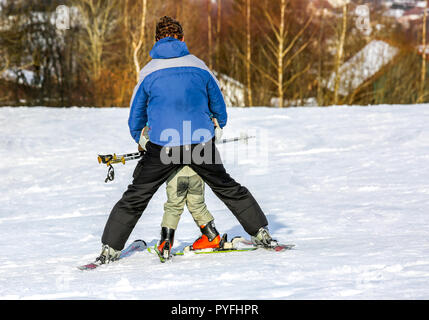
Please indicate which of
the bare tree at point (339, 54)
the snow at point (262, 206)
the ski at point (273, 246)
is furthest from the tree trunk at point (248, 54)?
the ski at point (273, 246)

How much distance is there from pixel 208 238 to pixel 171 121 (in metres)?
0.97

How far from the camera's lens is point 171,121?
3766 millimetres

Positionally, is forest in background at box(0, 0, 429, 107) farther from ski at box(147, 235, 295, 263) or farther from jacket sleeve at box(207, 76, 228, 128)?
jacket sleeve at box(207, 76, 228, 128)

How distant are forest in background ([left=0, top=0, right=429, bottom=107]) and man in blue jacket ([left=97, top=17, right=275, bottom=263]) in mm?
15881

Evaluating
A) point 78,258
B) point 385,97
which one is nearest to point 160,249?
point 78,258

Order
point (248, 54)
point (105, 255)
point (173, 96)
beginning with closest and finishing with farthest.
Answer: point (173, 96), point (105, 255), point (248, 54)

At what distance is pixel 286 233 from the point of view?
5.12 m

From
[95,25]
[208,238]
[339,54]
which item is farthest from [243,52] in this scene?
[208,238]

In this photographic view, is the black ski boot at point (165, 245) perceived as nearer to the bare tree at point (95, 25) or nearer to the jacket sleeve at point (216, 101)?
the jacket sleeve at point (216, 101)

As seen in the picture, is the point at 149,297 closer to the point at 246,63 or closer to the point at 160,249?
the point at 160,249

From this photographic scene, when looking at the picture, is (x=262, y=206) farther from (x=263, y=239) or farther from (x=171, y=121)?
(x=171, y=121)

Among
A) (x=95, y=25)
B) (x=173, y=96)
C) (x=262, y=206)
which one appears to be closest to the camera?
(x=173, y=96)

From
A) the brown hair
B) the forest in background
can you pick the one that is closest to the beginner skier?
the brown hair
